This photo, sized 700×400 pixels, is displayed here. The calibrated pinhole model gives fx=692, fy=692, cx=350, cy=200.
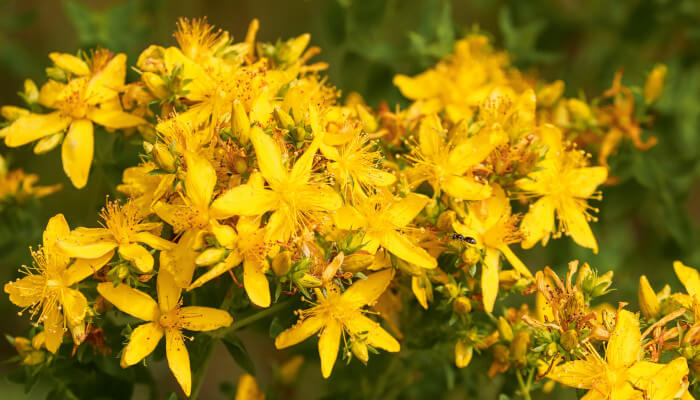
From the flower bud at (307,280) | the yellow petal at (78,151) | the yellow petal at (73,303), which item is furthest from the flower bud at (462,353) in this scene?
the yellow petal at (78,151)

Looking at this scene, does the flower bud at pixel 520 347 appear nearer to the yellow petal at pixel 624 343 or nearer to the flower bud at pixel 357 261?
the yellow petal at pixel 624 343

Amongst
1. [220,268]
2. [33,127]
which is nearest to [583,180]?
[220,268]

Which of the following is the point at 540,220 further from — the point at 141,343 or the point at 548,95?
the point at 141,343

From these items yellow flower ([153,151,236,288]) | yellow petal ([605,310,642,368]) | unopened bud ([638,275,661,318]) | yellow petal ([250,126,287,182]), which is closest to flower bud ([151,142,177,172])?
yellow flower ([153,151,236,288])

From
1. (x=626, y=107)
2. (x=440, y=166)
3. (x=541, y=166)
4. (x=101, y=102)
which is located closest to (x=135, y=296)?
(x=101, y=102)

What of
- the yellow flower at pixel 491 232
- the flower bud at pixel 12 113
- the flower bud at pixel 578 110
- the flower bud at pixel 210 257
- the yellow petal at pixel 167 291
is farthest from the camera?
the flower bud at pixel 578 110

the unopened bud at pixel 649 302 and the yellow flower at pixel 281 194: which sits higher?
the yellow flower at pixel 281 194

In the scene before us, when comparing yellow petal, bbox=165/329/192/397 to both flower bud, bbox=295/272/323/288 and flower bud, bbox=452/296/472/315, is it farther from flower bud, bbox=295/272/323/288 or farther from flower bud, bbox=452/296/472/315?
flower bud, bbox=452/296/472/315
